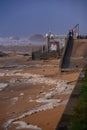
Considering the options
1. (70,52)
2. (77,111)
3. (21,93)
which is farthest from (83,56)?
(77,111)

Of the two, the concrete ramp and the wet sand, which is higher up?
the concrete ramp

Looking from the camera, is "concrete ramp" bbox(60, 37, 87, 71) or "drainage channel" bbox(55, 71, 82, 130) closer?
"drainage channel" bbox(55, 71, 82, 130)

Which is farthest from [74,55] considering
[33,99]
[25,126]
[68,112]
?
[68,112]

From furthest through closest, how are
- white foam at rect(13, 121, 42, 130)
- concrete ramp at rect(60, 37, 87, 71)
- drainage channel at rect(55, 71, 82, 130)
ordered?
concrete ramp at rect(60, 37, 87, 71), white foam at rect(13, 121, 42, 130), drainage channel at rect(55, 71, 82, 130)

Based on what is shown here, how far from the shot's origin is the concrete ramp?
21630 millimetres

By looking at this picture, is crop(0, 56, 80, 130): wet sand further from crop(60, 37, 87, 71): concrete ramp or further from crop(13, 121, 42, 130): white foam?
crop(60, 37, 87, 71): concrete ramp

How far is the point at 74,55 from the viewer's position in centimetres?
2325

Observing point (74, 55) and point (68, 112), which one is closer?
point (68, 112)

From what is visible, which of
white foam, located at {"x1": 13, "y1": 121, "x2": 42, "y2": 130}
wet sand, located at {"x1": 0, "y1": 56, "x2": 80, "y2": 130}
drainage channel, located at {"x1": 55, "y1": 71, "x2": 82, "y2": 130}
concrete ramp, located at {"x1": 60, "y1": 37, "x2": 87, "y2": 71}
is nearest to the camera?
drainage channel, located at {"x1": 55, "y1": 71, "x2": 82, "y2": 130}

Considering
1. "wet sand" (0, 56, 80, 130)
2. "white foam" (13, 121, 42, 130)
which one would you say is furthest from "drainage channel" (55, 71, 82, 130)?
"white foam" (13, 121, 42, 130)

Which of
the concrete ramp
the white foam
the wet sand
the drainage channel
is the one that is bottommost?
the wet sand

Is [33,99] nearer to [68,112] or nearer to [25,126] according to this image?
[25,126]

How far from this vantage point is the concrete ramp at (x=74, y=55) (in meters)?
21.6

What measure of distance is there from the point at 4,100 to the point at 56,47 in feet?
64.6
